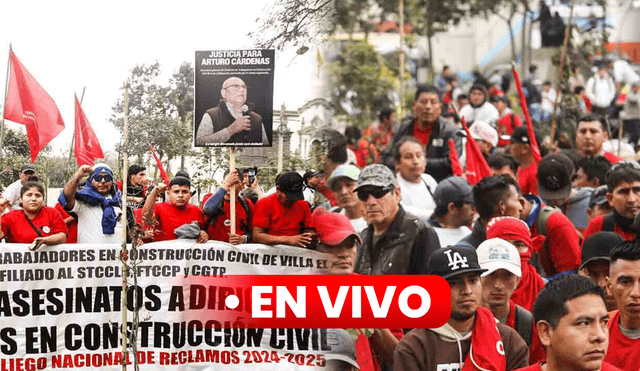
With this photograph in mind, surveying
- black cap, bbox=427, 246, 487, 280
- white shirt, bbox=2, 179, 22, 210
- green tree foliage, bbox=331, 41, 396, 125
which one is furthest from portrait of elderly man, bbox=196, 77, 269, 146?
green tree foliage, bbox=331, 41, 396, 125

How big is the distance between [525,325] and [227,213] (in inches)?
46.7

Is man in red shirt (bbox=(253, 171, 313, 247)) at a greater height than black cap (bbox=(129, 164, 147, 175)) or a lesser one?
lesser

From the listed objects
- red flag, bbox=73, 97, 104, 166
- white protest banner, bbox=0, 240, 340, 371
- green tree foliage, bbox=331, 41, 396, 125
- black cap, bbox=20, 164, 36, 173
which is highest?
green tree foliage, bbox=331, 41, 396, 125

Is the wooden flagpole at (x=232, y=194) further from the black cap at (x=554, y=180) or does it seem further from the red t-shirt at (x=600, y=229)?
the black cap at (x=554, y=180)

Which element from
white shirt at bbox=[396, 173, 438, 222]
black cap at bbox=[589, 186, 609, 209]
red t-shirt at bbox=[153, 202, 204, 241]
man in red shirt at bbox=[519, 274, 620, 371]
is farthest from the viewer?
white shirt at bbox=[396, 173, 438, 222]

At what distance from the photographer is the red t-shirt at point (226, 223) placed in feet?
15.4

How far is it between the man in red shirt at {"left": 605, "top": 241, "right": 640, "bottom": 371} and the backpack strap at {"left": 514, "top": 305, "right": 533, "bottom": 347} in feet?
1.20

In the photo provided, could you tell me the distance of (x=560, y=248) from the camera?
5766 mm

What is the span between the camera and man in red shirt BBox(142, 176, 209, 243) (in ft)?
15.1

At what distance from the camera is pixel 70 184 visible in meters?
4.93

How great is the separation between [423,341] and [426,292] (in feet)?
1.00

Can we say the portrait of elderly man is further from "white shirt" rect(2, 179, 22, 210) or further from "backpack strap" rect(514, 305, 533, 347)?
"backpack strap" rect(514, 305, 533, 347)

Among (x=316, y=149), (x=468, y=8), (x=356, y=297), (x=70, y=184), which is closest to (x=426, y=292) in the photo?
(x=356, y=297)

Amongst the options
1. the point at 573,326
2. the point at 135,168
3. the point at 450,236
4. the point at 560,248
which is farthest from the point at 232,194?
the point at 450,236
